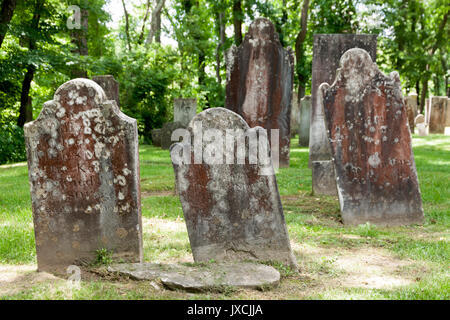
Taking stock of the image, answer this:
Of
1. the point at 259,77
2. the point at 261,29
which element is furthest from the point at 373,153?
the point at 261,29

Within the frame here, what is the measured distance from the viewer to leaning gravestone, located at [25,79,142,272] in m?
4.52

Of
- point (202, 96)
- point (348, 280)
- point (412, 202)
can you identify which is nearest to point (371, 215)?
point (412, 202)

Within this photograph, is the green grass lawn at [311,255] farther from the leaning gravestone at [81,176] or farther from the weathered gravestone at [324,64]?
the weathered gravestone at [324,64]

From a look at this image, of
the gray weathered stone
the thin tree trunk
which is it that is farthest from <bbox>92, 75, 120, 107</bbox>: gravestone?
the thin tree trunk

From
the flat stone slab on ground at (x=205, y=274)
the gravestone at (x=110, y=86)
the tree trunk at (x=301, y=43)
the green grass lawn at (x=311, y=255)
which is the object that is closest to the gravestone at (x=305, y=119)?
the tree trunk at (x=301, y=43)

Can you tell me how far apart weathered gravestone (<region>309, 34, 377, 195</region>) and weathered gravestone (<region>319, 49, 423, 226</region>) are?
4260 mm

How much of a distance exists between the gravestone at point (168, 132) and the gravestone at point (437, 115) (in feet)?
38.6

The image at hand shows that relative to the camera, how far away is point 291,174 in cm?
1062

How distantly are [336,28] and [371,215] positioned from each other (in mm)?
17008

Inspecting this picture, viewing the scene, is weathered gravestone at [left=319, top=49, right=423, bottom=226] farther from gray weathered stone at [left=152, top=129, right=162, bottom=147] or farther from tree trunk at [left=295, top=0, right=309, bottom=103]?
tree trunk at [left=295, top=0, right=309, bottom=103]

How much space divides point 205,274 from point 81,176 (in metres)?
1.54

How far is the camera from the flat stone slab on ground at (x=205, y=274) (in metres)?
Result: 3.94
